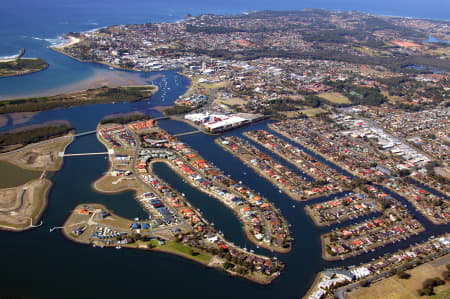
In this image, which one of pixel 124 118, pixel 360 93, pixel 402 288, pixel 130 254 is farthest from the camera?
pixel 360 93

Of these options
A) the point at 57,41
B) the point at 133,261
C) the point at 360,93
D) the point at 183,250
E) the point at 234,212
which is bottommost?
the point at 133,261

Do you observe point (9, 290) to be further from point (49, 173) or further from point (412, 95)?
point (412, 95)

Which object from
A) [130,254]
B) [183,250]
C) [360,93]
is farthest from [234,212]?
[360,93]

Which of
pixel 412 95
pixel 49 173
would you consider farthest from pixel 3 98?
pixel 412 95

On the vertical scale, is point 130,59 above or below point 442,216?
above

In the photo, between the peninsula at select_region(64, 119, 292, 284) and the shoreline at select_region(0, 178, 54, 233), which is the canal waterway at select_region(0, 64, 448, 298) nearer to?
the shoreline at select_region(0, 178, 54, 233)

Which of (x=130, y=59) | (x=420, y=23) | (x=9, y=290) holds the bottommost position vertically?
(x=9, y=290)

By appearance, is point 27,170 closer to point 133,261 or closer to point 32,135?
point 32,135
